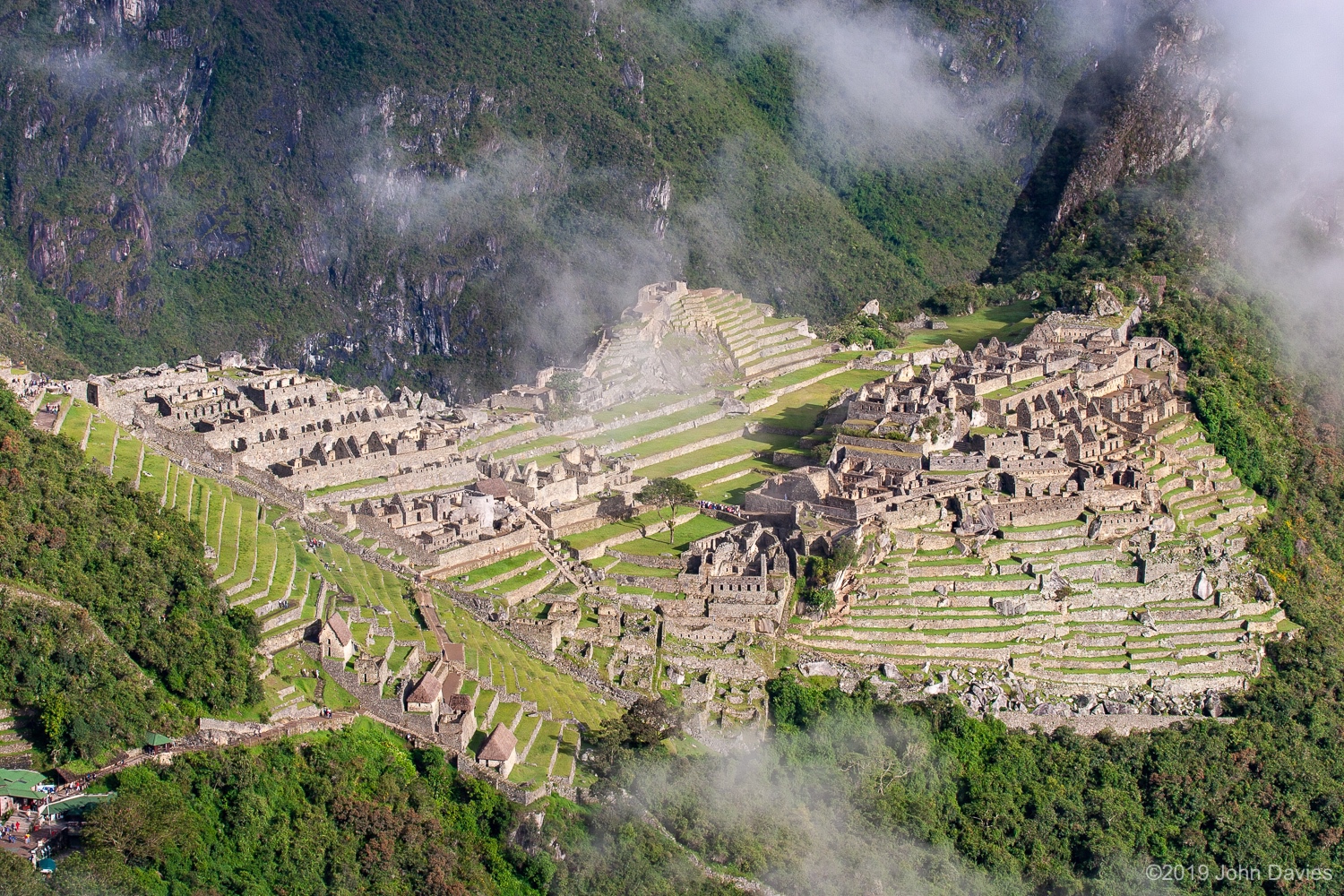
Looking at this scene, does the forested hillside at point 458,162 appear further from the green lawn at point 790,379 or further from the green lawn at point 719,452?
the green lawn at point 719,452

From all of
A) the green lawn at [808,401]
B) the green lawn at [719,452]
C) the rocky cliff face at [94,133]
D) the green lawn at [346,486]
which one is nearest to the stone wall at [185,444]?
the green lawn at [346,486]

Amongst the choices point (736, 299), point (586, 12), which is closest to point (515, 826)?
point (736, 299)

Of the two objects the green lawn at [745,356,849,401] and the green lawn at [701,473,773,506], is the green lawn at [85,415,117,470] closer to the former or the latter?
the green lawn at [701,473,773,506]

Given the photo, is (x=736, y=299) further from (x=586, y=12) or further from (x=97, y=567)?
(x=586, y=12)

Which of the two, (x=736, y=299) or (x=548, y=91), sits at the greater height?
(x=548, y=91)

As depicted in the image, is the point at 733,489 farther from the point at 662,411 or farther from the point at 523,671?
the point at 523,671

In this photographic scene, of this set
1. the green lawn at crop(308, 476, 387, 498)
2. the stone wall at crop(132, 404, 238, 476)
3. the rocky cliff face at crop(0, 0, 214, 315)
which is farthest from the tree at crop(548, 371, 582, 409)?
the rocky cliff face at crop(0, 0, 214, 315)
